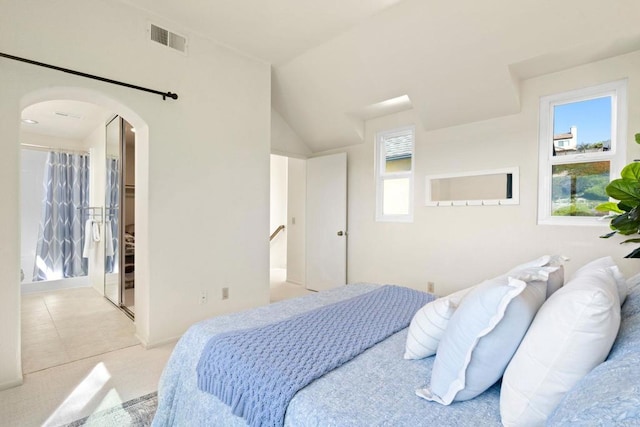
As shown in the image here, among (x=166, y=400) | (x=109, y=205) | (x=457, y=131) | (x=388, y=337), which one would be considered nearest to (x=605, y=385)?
(x=388, y=337)

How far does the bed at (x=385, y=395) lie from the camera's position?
2.10ft

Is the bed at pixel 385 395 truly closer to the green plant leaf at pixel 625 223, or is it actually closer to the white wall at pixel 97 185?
the green plant leaf at pixel 625 223

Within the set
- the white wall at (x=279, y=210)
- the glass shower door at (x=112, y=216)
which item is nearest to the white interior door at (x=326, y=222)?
the white wall at (x=279, y=210)

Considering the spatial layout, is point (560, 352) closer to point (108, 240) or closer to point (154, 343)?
point (154, 343)

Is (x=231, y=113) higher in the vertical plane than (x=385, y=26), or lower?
lower

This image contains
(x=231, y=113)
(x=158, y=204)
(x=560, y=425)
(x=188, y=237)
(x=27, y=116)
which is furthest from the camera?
(x=27, y=116)

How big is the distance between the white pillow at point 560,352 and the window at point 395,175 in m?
3.16

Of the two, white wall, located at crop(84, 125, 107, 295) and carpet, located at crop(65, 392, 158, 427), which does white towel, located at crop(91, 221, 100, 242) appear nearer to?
white wall, located at crop(84, 125, 107, 295)

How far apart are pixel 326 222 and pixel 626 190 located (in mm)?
3463

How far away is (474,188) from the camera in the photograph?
3.44m

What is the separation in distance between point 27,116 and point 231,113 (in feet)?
9.82

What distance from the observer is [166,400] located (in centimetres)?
151

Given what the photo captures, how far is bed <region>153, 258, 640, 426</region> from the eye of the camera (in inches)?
25.2

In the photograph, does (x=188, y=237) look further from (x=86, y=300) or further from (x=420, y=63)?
(x=420, y=63)
